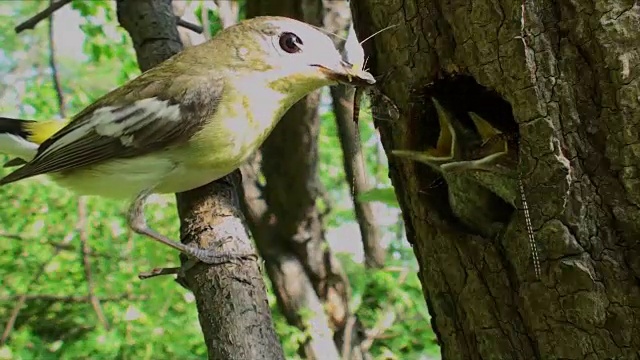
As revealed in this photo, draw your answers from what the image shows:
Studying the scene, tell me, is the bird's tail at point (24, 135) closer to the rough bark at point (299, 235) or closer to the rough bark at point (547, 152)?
the rough bark at point (299, 235)

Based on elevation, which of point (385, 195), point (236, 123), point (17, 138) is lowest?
point (385, 195)

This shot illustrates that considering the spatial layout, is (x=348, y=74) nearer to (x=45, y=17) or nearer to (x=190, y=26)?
(x=190, y=26)

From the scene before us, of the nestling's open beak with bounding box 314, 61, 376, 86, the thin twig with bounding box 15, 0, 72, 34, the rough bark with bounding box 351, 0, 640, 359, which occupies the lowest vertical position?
the rough bark with bounding box 351, 0, 640, 359

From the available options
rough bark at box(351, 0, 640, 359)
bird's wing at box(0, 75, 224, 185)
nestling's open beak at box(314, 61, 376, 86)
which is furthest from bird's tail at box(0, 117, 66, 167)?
rough bark at box(351, 0, 640, 359)

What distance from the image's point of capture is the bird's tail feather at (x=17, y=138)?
7.89ft

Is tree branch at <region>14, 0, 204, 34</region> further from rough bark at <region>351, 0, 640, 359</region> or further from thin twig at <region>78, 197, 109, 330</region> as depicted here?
rough bark at <region>351, 0, 640, 359</region>

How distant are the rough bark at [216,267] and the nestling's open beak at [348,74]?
0.48 metres

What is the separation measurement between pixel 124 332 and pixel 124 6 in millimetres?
2073

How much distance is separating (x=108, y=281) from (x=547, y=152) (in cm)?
385

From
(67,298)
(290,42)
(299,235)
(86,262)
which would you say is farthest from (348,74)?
(67,298)

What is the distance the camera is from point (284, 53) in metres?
2.02

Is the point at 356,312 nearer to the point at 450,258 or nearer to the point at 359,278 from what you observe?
the point at 359,278

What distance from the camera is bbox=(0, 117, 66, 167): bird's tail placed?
241 cm

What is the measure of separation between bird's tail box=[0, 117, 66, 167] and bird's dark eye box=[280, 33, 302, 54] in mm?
953
